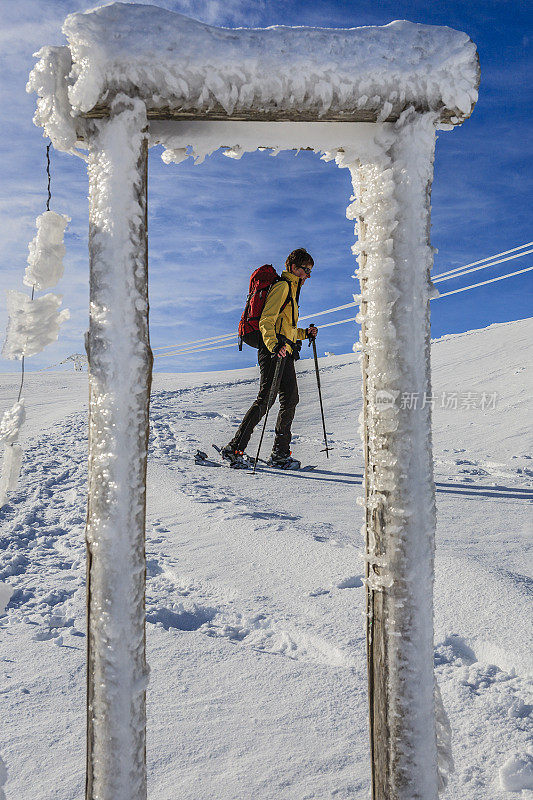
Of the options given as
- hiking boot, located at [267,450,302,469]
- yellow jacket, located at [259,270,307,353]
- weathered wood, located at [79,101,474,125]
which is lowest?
hiking boot, located at [267,450,302,469]

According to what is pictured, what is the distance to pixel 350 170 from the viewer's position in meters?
1.48

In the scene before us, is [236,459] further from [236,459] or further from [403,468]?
[403,468]

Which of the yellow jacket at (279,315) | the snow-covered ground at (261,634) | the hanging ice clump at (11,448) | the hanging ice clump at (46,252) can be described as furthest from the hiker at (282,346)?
the hanging ice clump at (11,448)

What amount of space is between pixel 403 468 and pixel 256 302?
3.82 meters

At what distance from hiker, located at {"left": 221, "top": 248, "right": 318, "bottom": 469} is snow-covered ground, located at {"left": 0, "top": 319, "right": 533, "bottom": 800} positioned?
42cm

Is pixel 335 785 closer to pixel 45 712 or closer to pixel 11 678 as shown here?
pixel 45 712

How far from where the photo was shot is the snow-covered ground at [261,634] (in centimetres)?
159

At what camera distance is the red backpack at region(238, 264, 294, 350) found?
4844mm

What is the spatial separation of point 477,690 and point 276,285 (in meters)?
3.51

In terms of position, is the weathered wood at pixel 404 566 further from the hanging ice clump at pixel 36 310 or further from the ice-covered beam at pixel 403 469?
the hanging ice clump at pixel 36 310

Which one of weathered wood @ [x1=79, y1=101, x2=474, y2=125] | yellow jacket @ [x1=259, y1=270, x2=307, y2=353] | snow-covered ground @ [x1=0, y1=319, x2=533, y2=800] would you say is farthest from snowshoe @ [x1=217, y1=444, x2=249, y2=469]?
weathered wood @ [x1=79, y1=101, x2=474, y2=125]

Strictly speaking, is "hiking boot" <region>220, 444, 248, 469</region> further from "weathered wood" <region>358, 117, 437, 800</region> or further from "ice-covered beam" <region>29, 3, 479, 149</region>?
"ice-covered beam" <region>29, 3, 479, 149</region>

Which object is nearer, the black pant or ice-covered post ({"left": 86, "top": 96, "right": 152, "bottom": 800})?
ice-covered post ({"left": 86, "top": 96, "right": 152, "bottom": 800})

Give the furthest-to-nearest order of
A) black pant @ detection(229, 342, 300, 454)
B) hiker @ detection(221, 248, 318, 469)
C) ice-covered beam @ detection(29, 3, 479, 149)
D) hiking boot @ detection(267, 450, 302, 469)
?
hiking boot @ detection(267, 450, 302, 469)
black pant @ detection(229, 342, 300, 454)
hiker @ detection(221, 248, 318, 469)
ice-covered beam @ detection(29, 3, 479, 149)
